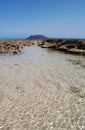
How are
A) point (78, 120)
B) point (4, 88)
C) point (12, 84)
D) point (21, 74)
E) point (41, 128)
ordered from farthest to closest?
point (21, 74), point (12, 84), point (4, 88), point (78, 120), point (41, 128)

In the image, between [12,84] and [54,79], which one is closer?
[12,84]

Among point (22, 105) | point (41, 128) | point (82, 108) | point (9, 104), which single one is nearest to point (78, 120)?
point (82, 108)

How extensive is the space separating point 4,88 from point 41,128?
6795 millimetres

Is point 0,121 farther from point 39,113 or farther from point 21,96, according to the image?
point 21,96

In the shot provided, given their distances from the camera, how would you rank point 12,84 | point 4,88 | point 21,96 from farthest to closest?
point 12,84
point 4,88
point 21,96

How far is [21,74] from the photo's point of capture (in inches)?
781

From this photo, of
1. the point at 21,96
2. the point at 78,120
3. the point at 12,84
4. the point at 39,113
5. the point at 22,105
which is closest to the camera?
the point at 78,120

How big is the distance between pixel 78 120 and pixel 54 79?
817 centimetres

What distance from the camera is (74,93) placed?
13828 mm

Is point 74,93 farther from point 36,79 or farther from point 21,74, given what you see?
point 21,74

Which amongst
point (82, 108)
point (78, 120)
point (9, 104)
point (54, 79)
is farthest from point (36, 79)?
point (78, 120)

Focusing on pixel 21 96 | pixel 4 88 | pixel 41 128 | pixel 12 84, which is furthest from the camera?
pixel 12 84

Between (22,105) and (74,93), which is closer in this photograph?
(22,105)

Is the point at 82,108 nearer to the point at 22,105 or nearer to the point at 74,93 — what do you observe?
the point at 74,93
